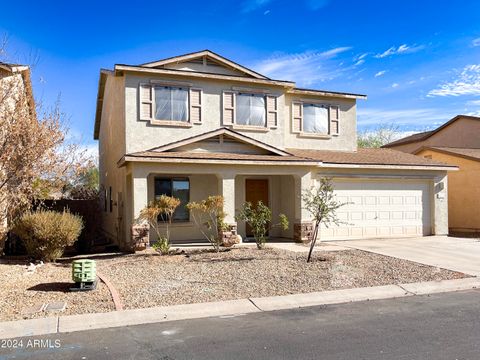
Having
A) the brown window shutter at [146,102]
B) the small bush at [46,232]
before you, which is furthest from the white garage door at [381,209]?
the small bush at [46,232]

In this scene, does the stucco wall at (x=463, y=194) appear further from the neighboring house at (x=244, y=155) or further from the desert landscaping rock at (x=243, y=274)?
the desert landscaping rock at (x=243, y=274)

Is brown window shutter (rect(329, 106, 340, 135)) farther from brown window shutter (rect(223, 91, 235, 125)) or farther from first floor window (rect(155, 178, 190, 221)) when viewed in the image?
first floor window (rect(155, 178, 190, 221))

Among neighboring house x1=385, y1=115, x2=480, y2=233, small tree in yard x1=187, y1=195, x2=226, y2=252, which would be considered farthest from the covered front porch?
neighboring house x1=385, y1=115, x2=480, y2=233

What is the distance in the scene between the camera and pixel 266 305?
7.96 m

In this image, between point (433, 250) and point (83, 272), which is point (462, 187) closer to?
point (433, 250)

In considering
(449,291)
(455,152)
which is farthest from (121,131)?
(455,152)

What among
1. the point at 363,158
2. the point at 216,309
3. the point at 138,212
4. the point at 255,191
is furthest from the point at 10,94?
the point at 363,158

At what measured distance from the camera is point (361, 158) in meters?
18.2

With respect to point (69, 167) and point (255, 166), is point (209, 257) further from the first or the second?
point (69, 167)

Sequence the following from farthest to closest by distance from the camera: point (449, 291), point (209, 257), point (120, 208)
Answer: point (120, 208), point (209, 257), point (449, 291)

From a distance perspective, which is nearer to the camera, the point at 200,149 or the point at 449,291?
the point at 449,291

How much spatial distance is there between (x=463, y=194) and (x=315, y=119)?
27.3 ft

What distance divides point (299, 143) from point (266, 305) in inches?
457

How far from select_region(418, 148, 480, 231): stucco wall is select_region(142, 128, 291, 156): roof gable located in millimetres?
9937
